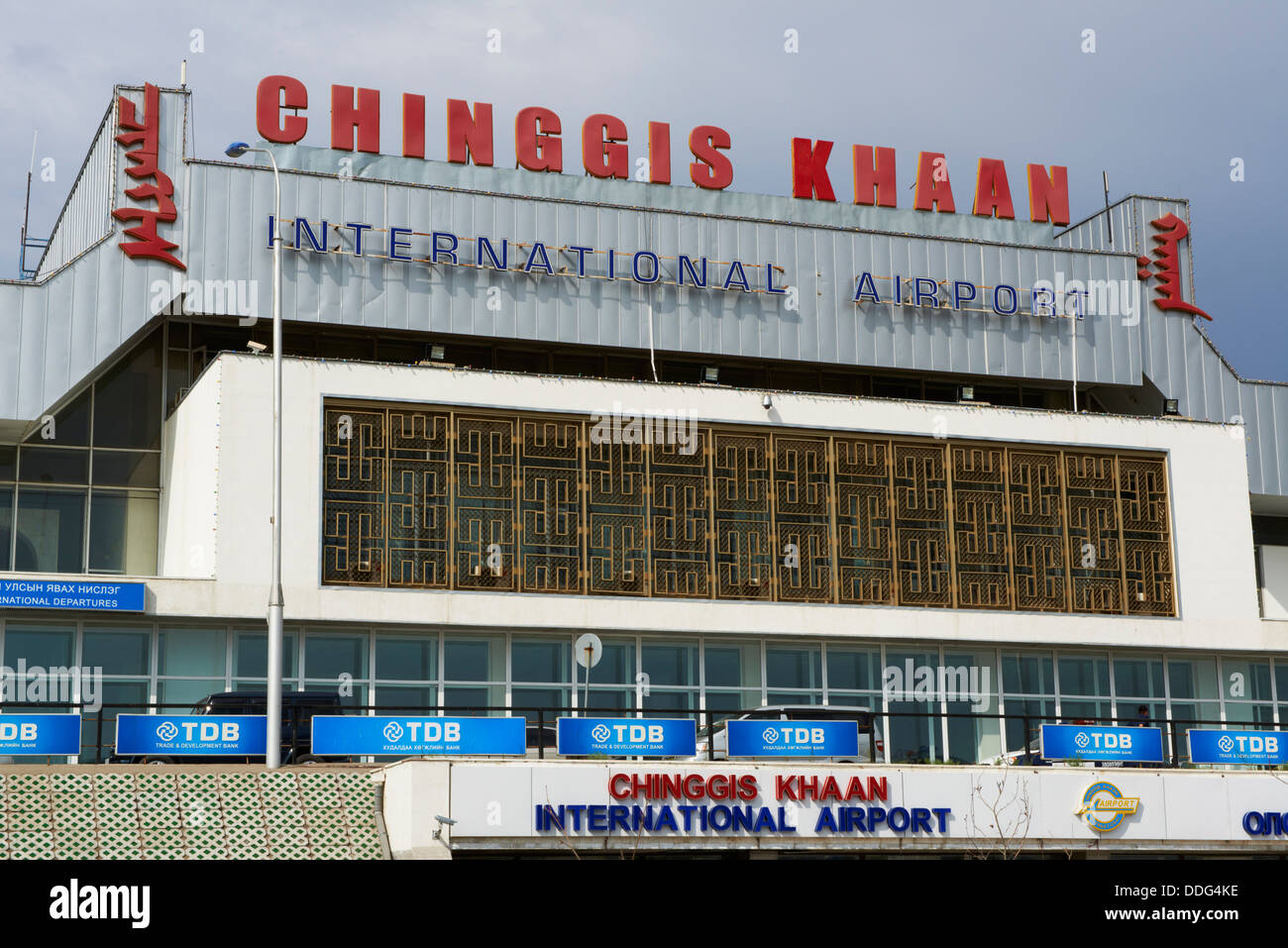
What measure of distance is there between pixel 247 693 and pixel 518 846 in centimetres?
649

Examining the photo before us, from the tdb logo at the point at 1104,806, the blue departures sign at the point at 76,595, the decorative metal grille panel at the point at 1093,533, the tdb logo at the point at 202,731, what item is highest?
the decorative metal grille panel at the point at 1093,533

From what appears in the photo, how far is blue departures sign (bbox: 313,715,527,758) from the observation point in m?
27.2

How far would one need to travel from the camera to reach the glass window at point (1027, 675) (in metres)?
39.8

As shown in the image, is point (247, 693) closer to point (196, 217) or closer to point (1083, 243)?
point (196, 217)

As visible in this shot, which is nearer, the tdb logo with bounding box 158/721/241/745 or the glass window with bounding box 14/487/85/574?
the tdb logo with bounding box 158/721/241/745

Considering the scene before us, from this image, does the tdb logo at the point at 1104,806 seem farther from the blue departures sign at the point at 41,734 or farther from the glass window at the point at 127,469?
the glass window at the point at 127,469

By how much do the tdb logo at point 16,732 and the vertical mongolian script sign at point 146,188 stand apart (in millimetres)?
14087

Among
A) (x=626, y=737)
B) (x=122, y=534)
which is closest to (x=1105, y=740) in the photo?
(x=626, y=737)

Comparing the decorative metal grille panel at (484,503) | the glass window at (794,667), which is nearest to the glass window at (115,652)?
the decorative metal grille panel at (484,503)

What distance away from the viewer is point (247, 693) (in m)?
30.2

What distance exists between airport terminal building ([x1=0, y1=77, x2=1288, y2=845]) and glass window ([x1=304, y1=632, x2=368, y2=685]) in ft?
0.22

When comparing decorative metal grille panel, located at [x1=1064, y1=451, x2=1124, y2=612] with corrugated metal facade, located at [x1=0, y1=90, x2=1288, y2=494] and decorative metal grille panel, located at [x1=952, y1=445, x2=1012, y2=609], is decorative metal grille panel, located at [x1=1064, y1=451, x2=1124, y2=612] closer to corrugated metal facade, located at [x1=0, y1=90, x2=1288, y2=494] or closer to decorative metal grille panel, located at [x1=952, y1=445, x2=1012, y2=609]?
decorative metal grille panel, located at [x1=952, y1=445, x2=1012, y2=609]

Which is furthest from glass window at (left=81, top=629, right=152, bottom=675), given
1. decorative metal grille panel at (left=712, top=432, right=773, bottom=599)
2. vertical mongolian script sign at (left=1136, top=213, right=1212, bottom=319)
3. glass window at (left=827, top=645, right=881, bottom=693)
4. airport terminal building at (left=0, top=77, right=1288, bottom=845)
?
vertical mongolian script sign at (left=1136, top=213, right=1212, bottom=319)
